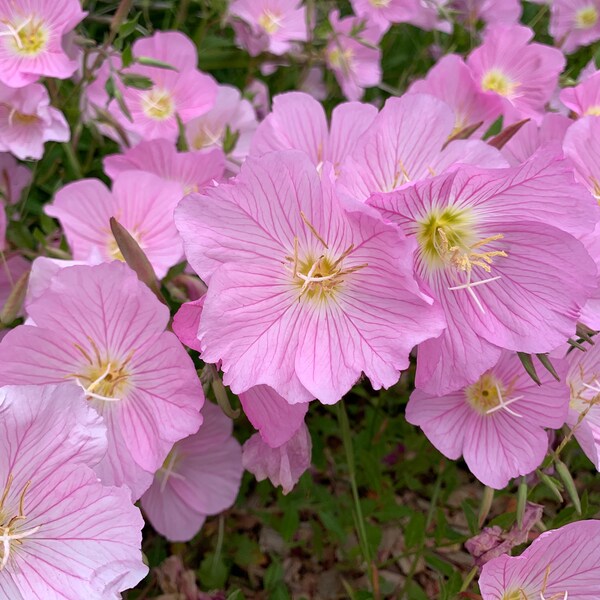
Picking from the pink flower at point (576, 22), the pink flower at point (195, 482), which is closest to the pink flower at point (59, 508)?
the pink flower at point (195, 482)

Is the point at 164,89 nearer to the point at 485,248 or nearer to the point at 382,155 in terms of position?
the point at 382,155

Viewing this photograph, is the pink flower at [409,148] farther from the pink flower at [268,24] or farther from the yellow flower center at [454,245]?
the pink flower at [268,24]

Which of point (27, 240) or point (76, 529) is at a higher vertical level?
point (76, 529)

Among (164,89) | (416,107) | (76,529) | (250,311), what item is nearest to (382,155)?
Result: (416,107)

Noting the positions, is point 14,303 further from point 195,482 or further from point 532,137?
point 532,137

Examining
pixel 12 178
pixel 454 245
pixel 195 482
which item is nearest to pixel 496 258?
pixel 454 245

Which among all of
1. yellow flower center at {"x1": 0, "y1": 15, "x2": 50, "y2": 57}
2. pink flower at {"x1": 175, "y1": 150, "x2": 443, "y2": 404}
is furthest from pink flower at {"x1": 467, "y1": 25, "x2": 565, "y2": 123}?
yellow flower center at {"x1": 0, "y1": 15, "x2": 50, "y2": 57}
